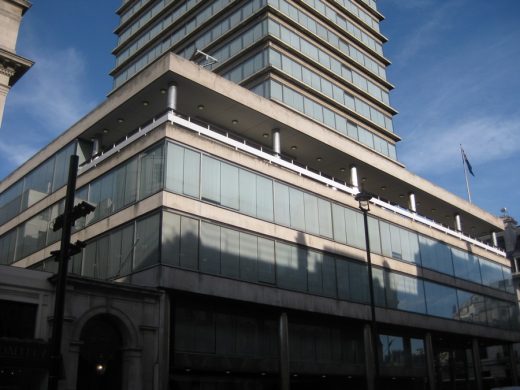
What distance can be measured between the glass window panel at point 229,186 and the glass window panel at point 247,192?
1.15 ft

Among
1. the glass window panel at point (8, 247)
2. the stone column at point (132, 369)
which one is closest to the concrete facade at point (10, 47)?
the stone column at point (132, 369)

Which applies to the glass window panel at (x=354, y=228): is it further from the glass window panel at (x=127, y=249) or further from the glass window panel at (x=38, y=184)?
the glass window panel at (x=38, y=184)

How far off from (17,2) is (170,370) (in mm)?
20975

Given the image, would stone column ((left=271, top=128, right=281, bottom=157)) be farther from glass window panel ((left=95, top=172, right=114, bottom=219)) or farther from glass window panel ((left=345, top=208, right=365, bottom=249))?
glass window panel ((left=95, top=172, right=114, bottom=219))

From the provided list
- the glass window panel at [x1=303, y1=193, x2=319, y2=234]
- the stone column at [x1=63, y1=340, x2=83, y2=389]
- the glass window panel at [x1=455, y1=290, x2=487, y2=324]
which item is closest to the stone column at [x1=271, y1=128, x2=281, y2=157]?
the glass window panel at [x1=303, y1=193, x2=319, y2=234]

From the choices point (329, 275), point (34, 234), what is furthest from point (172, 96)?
point (34, 234)

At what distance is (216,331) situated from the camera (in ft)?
91.1

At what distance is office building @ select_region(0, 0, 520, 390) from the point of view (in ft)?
86.8

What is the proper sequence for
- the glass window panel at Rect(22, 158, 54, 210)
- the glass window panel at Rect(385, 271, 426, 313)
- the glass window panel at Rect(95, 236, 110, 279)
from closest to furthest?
the glass window panel at Rect(95, 236, 110, 279), the glass window panel at Rect(22, 158, 54, 210), the glass window panel at Rect(385, 271, 426, 313)

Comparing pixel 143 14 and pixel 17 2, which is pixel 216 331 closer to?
pixel 17 2

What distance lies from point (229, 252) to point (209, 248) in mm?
1279

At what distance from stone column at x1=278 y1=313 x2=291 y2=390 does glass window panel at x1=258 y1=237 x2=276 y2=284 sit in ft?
7.35

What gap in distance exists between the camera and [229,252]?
2889 cm

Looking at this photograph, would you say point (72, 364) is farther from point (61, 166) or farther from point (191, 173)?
point (61, 166)
